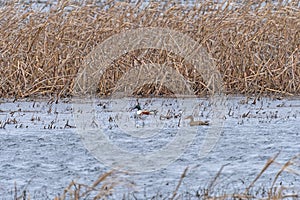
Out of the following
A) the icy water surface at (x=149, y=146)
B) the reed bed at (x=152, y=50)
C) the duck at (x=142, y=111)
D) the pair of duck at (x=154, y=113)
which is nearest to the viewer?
the icy water surface at (x=149, y=146)

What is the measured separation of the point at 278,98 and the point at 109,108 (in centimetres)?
201

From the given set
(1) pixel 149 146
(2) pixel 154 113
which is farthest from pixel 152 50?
(1) pixel 149 146

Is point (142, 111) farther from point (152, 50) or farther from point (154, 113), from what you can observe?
point (152, 50)

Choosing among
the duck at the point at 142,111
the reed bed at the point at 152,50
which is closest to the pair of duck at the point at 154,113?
the duck at the point at 142,111

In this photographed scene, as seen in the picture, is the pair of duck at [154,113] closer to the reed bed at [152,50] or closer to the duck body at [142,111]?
the duck body at [142,111]

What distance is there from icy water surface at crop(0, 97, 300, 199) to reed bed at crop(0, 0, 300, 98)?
0.26 metres

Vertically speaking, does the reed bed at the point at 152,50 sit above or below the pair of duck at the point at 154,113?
above

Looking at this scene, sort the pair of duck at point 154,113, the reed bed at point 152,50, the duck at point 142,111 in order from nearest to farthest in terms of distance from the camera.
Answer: the pair of duck at point 154,113 < the duck at point 142,111 < the reed bed at point 152,50

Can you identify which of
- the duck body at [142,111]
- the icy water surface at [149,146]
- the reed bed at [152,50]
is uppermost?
the reed bed at [152,50]

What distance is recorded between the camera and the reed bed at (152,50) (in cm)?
902

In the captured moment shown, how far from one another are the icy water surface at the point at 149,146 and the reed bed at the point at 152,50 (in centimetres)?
26

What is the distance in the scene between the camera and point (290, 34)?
9359 millimetres

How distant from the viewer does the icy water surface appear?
4906 mm

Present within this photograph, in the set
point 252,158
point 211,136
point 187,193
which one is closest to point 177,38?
point 211,136
